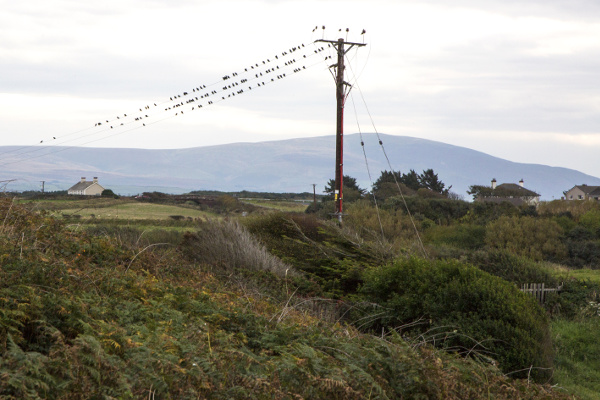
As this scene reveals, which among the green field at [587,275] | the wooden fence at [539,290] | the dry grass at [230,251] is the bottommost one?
the green field at [587,275]

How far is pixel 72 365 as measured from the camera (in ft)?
14.2

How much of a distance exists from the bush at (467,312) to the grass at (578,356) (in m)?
1.06

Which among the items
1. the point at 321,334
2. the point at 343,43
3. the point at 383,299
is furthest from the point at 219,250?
the point at 343,43

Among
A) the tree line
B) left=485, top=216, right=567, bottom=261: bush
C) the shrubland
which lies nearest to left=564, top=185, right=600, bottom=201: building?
the tree line

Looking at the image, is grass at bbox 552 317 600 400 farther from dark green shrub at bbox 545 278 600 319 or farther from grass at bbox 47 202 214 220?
grass at bbox 47 202 214 220

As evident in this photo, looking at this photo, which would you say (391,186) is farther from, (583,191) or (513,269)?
(583,191)

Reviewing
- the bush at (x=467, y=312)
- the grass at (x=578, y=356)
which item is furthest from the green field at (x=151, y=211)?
the bush at (x=467, y=312)

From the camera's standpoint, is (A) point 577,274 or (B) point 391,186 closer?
→ (A) point 577,274

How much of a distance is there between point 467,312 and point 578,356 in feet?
13.1

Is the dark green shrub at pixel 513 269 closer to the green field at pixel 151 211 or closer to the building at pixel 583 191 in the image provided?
the green field at pixel 151 211

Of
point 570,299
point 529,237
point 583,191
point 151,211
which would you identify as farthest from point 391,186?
point 583,191

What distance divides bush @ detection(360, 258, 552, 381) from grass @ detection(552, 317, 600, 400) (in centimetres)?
106

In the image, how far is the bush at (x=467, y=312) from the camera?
364 inches

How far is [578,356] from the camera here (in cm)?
1246
